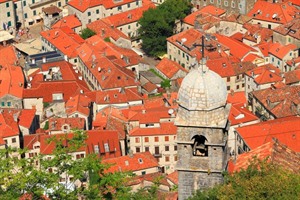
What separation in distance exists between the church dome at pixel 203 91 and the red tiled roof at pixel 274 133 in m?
35.4

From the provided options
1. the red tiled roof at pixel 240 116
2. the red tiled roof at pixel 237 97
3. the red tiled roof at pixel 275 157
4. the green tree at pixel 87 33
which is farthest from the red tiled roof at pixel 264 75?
the red tiled roof at pixel 275 157

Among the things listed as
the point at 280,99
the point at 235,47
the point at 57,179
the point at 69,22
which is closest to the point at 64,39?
the point at 69,22

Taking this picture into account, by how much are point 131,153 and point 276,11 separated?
41959mm

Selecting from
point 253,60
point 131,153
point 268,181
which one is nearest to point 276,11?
point 253,60

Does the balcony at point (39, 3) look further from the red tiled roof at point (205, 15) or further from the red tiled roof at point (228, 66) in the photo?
the red tiled roof at point (228, 66)

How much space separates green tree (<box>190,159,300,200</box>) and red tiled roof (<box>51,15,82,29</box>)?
7855 cm

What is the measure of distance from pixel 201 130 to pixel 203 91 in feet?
6.80

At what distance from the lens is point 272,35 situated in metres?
110

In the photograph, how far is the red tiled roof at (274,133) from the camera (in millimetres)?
76625

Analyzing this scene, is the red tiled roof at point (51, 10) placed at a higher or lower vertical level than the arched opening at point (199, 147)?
lower

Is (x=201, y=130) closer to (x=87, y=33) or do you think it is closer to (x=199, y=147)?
(x=199, y=147)

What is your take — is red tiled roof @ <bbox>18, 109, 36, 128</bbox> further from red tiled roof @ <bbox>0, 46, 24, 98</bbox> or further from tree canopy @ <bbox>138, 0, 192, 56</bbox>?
tree canopy @ <bbox>138, 0, 192, 56</bbox>

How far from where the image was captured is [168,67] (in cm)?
10531

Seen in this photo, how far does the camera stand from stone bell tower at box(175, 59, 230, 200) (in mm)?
41281
